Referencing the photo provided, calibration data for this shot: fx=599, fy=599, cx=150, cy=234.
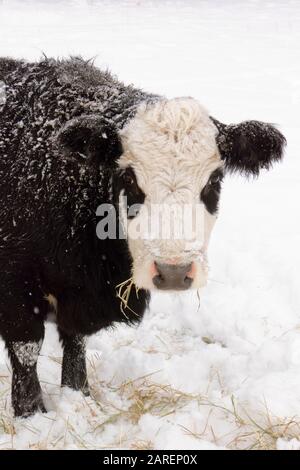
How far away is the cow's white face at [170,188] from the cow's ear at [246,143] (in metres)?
0.08

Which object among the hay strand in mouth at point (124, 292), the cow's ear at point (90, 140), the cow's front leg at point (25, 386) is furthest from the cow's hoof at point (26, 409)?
the cow's ear at point (90, 140)

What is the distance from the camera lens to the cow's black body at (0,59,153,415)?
3.27 meters

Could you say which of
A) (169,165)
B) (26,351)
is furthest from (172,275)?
(26,351)

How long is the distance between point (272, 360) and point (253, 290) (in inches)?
46.1

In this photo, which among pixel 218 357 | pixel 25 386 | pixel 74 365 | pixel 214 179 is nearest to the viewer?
pixel 214 179

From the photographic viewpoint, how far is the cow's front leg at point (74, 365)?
3.99 m

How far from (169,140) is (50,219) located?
0.78 metres

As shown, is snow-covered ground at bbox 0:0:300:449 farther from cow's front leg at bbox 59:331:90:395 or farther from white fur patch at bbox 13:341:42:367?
white fur patch at bbox 13:341:42:367

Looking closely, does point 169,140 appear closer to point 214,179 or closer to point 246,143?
point 214,179

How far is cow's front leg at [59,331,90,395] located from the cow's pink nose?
127 cm

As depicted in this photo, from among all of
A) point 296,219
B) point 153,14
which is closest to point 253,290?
point 296,219

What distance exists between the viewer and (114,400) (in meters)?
3.86

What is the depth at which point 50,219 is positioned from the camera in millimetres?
3266

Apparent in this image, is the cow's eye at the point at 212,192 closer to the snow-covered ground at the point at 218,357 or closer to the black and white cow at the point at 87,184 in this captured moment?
the black and white cow at the point at 87,184
